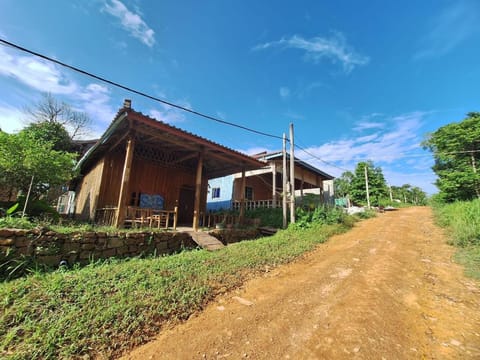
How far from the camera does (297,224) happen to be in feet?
31.4

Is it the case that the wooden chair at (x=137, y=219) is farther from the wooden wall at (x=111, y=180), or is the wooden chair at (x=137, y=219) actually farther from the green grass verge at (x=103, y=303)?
the wooden wall at (x=111, y=180)

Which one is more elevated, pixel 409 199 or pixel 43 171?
pixel 409 199

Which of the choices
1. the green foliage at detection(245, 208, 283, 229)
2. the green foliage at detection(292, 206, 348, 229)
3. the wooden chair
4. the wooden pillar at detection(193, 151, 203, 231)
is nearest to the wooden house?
the wooden pillar at detection(193, 151, 203, 231)

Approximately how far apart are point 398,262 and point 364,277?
1.67 metres

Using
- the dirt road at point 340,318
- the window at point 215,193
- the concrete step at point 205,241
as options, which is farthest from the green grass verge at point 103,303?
the window at point 215,193

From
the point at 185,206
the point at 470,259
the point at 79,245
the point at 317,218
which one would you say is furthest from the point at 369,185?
the point at 79,245

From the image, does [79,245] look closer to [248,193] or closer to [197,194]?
[197,194]

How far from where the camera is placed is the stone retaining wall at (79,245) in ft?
14.2

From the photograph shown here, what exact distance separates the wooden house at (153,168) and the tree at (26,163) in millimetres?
1409

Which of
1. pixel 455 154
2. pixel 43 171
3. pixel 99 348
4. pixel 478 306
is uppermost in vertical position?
pixel 455 154

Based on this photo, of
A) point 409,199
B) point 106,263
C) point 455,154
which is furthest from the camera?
point 409,199

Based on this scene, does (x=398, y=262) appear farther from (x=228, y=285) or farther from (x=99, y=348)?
(x=99, y=348)

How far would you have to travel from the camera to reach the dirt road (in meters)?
2.37

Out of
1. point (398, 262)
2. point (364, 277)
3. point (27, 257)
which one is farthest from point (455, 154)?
point (27, 257)
